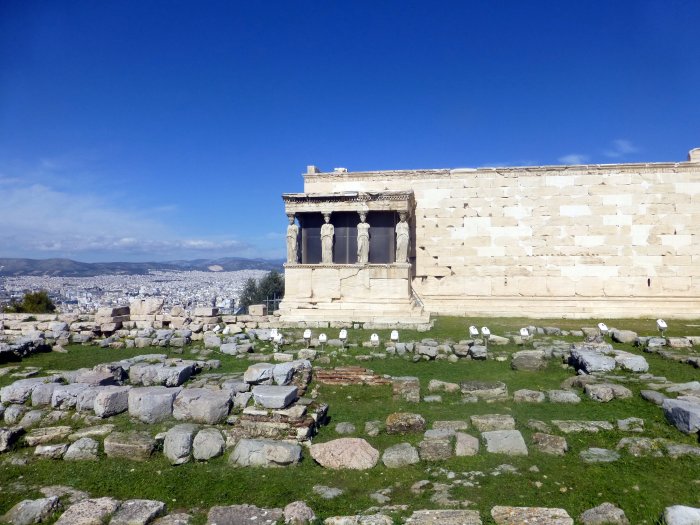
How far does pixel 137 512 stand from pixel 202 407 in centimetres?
283

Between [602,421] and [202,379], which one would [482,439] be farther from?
[202,379]

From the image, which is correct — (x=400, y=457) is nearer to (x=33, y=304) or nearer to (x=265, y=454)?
(x=265, y=454)

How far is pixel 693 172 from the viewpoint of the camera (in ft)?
67.1

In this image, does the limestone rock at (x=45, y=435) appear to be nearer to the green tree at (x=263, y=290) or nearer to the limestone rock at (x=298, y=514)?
the limestone rock at (x=298, y=514)

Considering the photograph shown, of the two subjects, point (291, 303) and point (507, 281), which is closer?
point (291, 303)

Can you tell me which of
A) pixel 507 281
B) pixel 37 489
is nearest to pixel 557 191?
pixel 507 281

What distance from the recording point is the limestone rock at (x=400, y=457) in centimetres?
660

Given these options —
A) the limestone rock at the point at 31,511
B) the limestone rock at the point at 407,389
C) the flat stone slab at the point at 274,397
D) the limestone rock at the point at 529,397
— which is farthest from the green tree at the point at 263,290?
the limestone rock at the point at 31,511

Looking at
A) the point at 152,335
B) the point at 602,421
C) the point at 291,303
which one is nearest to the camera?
the point at 602,421

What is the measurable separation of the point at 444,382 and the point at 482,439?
2.82m

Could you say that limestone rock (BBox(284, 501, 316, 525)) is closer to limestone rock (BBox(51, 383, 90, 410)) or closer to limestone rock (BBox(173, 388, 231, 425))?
limestone rock (BBox(173, 388, 231, 425))

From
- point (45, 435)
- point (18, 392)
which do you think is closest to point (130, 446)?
point (45, 435)

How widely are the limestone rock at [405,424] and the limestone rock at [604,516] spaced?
3.01 metres

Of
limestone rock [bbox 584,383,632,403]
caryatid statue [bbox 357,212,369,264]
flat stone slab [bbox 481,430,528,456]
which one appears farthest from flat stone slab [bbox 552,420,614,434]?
caryatid statue [bbox 357,212,369,264]
